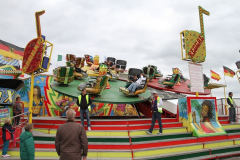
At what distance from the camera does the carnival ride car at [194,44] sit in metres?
8.40

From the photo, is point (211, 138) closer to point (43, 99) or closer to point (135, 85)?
point (135, 85)

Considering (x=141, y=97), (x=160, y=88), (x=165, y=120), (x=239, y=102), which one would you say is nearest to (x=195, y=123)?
(x=165, y=120)

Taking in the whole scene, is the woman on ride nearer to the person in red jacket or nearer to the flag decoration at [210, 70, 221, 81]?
the person in red jacket

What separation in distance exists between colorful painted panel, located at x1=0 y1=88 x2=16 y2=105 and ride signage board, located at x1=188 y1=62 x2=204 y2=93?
7298 millimetres

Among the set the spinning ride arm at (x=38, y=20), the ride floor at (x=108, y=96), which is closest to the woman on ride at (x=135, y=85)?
the ride floor at (x=108, y=96)

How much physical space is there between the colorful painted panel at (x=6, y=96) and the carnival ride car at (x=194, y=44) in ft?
23.7

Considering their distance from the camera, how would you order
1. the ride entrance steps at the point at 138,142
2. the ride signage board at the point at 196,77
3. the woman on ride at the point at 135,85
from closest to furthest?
the ride entrance steps at the point at 138,142 < the ride signage board at the point at 196,77 < the woman on ride at the point at 135,85

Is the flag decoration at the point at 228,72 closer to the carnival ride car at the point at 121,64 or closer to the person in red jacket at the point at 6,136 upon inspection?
the carnival ride car at the point at 121,64

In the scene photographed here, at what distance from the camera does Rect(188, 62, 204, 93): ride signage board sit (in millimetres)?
8145

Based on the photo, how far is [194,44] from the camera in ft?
28.5

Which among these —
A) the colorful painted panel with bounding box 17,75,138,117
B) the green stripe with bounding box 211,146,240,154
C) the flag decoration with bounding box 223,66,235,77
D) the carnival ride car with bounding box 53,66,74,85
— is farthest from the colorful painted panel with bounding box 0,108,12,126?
the flag decoration with bounding box 223,66,235,77

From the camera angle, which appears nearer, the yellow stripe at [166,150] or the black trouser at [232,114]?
the yellow stripe at [166,150]

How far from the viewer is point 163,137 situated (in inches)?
280

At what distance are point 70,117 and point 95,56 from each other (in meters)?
12.5
